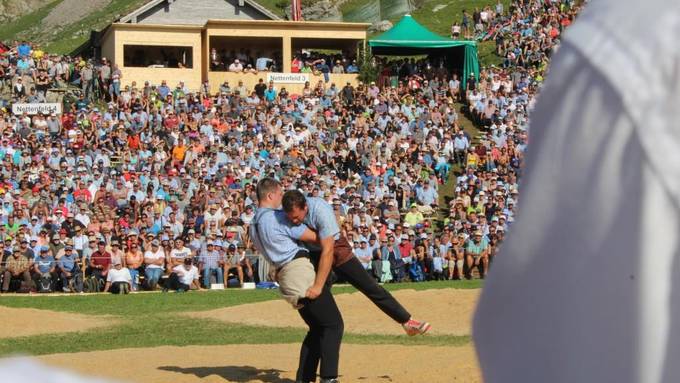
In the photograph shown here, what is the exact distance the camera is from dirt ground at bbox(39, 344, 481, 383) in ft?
33.2

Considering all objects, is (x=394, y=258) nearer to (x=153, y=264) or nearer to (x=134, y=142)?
(x=153, y=264)

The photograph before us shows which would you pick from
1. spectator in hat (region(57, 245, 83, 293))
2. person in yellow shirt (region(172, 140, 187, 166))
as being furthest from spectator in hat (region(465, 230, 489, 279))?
person in yellow shirt (region(172, 140, 187, 166))

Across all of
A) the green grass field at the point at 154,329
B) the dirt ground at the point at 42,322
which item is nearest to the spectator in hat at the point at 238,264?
the green grass field at the point at 154,329

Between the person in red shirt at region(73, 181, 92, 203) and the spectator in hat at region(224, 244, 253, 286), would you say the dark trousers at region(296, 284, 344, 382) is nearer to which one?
the spectator in hat at region(224, 244, 253, 286)

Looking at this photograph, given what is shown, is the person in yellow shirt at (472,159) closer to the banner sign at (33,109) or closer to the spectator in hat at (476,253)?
the spectator in hat at (476,253)

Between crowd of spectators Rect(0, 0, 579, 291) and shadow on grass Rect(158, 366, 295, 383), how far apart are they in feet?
35.2

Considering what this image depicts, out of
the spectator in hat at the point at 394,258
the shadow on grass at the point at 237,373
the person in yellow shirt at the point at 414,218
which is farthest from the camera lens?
the person in yellow shirt at the point at 414,218

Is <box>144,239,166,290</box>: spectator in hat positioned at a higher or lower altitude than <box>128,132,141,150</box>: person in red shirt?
lower

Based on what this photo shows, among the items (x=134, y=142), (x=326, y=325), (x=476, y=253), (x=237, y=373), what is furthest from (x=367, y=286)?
(x=134, y=142)

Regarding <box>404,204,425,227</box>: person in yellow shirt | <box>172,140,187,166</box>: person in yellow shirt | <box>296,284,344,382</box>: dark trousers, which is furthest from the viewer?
<box>172,140,187,166</box>: person in yellow shirt

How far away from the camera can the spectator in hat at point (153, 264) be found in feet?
71.7

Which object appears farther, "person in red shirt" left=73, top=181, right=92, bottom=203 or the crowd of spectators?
"person in red shirt" left=73, top=181, right=92, bottom=203

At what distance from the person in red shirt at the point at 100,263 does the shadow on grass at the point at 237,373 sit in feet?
35.2

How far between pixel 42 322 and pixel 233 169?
1163 centimetres
